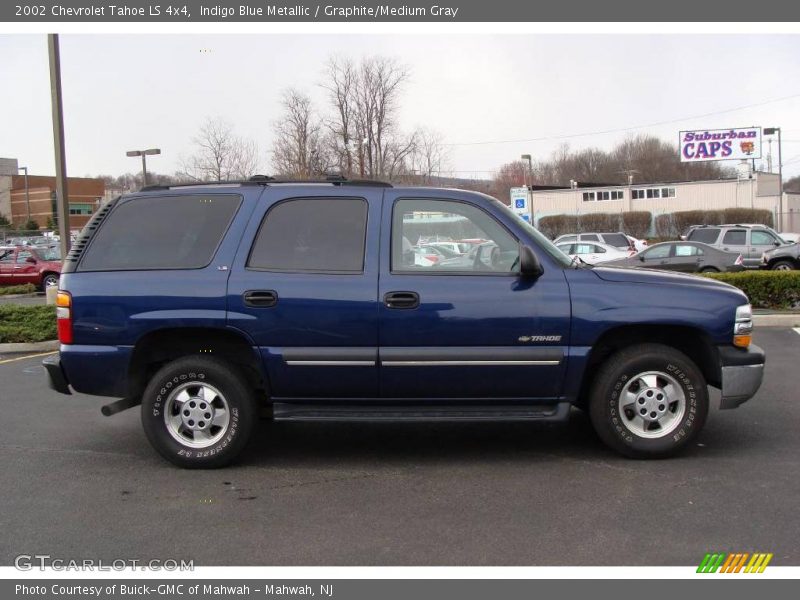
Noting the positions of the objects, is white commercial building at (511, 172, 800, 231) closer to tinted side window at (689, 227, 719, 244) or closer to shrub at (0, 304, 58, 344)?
tinted side window at (689, 227, 719, 244)

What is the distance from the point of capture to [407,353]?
5.10 metres

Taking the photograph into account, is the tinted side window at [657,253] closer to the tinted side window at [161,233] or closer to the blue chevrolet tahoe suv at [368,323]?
the blue chevrolet tahoe suv at [368,323]

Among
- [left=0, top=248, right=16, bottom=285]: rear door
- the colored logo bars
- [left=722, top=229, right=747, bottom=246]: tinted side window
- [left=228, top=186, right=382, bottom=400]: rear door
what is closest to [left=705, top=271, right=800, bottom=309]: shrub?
[left=722, top=229, right=747, bottom=246]: tinted side window

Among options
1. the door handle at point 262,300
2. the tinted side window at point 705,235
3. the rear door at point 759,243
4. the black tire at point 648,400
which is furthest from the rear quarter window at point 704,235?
the door handle at point 262,300

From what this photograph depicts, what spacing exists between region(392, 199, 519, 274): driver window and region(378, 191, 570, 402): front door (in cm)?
2

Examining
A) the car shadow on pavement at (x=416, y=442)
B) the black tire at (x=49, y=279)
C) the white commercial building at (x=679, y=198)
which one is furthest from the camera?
the white commercial building at (x=679, y=198)

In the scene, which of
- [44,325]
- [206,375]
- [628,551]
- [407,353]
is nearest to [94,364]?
[206,375]

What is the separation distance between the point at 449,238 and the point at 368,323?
34.5 inches

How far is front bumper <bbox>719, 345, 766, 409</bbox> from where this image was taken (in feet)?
17.1

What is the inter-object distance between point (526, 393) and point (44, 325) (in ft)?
31.0

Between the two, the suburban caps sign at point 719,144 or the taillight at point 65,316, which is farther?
the suburban caps sign at point 719,144

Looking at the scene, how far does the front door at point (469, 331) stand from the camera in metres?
5.07

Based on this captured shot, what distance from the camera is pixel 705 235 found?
23.3 m

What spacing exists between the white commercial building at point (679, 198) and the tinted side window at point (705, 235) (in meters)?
22.0
